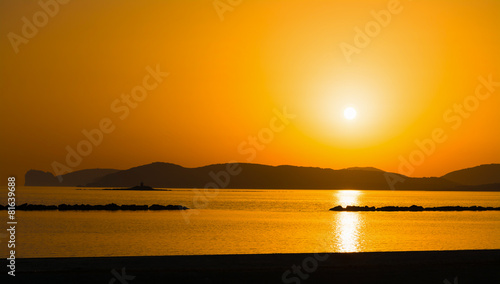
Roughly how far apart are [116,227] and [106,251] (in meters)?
21.0

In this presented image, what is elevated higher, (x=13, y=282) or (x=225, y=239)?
(x=225, y=239)

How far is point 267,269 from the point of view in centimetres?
1394

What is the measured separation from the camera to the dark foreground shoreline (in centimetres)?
1267

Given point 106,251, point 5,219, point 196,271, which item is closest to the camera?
point 196,271

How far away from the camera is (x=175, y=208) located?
98.9m

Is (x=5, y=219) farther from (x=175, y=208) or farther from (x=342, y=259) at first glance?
(x=342, y=259)

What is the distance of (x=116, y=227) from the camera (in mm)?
55438

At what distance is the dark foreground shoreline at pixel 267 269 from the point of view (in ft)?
41.6

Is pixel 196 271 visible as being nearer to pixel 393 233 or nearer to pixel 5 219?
pixel 393 233

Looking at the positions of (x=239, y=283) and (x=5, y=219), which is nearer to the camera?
(x=239, y=283)

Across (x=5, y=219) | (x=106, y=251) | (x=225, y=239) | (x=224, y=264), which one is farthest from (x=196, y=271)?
(x=5, y=219)

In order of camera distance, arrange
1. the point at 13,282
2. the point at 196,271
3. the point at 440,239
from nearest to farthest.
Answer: the point at 13,282 → the point at 196,271 → the point at 440,239

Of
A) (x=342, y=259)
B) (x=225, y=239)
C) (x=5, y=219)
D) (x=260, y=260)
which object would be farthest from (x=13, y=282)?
(x=5, y=219)

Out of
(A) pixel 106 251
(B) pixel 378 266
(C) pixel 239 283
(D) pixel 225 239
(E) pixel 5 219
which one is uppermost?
(E) pixel 5 219
